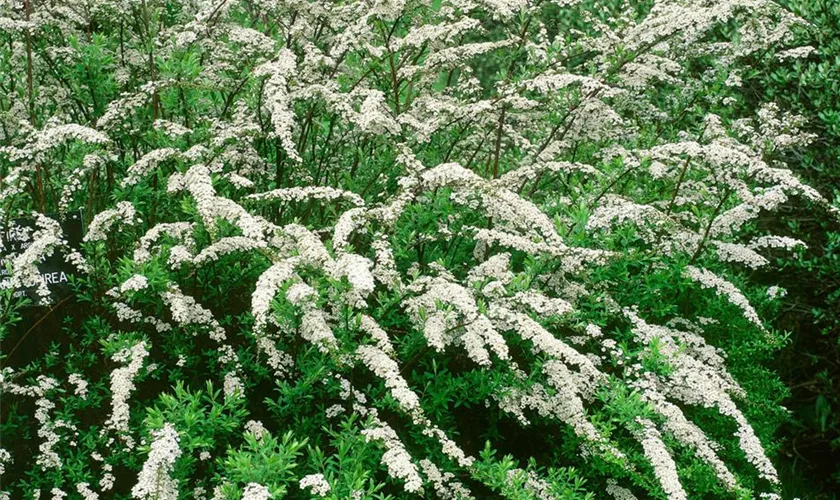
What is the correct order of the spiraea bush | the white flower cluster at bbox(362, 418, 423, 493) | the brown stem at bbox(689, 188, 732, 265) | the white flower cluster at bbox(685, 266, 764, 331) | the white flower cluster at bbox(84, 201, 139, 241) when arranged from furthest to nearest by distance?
the brown stem at bbox(689, 188, 732, 265)
the white flower cluster at bbox(685, 266, 764, 331)
the white flower cluster at bbox(84, 201, 139, 241)
the spiraea bush
the white flower cluster at bbox(362, 418, 423, 493)

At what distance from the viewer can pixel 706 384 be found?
319 cm

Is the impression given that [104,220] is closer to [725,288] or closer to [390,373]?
[390,373]

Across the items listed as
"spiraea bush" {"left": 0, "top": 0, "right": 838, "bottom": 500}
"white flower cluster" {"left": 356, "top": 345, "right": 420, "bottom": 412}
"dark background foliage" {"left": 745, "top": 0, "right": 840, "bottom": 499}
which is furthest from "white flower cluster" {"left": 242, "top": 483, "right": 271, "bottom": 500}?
"dark background foliage" {"left": 745, "top": 0, "right": 840, "bottom": 499}

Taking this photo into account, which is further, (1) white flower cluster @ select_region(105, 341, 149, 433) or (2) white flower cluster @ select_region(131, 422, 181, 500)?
(1) white flower cluster @ select_region(105, 341, 149, 433)

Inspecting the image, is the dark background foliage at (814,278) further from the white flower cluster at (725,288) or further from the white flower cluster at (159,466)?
the white flower cluster at (159,466)

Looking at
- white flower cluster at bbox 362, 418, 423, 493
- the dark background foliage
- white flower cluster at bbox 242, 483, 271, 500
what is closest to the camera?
white flower cluster at bbox 242, 483, 271, 500

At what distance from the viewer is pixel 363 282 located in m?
2.54

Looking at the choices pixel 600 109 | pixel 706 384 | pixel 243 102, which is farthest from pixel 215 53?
pixel 706 384

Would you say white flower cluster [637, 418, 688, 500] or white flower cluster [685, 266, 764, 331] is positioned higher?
white flower cluster [685, 266, 764, 331]

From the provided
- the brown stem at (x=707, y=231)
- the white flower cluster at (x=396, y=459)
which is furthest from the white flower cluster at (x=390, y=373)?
the brown stem at (x=707, y=231)

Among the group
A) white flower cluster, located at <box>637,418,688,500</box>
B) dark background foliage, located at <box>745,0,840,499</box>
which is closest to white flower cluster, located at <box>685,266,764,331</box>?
white flower cluster, located at <box>637,418,688,500</box>

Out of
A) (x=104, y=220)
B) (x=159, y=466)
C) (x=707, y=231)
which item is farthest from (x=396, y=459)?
(x=707, y=231)

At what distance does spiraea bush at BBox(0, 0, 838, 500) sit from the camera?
3.01m

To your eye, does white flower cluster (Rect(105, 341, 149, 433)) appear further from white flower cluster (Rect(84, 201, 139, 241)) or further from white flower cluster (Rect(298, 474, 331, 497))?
white flower cluster (Rect(298, 474, 331, 497))
